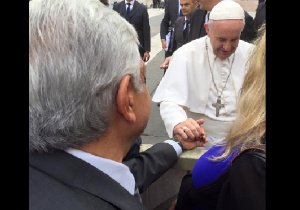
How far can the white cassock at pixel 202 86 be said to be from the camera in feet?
8.27

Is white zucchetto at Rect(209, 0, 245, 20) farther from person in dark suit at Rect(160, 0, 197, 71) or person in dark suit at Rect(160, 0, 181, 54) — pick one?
person in dark suit at Rect(160, 0, 181, 54)

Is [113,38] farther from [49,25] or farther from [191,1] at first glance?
[191,1]

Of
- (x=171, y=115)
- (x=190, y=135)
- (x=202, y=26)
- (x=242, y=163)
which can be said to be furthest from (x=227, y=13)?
(x=242, y=163)

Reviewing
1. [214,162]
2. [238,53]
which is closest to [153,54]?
[238,53]

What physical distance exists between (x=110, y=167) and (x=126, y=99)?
191 mm

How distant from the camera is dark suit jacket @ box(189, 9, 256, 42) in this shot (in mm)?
3721

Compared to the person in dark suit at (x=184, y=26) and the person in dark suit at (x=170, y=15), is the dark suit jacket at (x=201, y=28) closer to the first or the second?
the person in dark suit at (x=184, y=26)

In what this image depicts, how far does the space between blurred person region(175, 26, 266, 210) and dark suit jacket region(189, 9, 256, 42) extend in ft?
8.01

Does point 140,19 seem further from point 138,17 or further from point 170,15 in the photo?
point 170,15

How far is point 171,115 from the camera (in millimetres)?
2260

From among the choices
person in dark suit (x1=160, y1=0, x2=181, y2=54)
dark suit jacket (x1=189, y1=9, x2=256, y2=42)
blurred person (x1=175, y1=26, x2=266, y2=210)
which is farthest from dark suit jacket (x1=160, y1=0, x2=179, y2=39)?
blurred person (x1=175, y1=26, x2=266, y2=210)

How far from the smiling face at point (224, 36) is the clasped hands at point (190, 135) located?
78 cm
